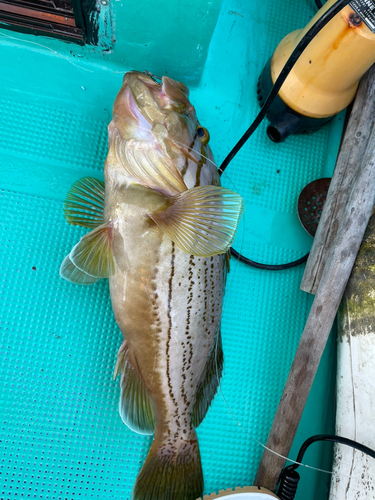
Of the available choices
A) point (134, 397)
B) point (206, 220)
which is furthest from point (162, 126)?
point (134, 397)

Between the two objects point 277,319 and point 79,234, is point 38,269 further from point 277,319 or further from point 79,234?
point 277,319

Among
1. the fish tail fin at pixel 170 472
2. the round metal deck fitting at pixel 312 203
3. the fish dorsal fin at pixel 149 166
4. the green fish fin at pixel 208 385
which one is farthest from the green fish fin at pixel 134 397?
the round metal deck fitting at pixel 312 203

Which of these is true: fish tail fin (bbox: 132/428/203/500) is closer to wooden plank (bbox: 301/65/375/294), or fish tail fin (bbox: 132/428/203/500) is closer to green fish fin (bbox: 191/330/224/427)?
green fish fin (bbox: 191/330/224/427)

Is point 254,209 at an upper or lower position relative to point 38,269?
upper

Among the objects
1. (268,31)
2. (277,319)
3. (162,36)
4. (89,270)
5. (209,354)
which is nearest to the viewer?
(89,270)

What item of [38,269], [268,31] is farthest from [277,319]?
[268,31]

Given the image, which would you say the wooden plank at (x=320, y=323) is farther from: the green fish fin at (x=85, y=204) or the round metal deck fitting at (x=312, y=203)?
the green fish fin at (x=85, y=204)
